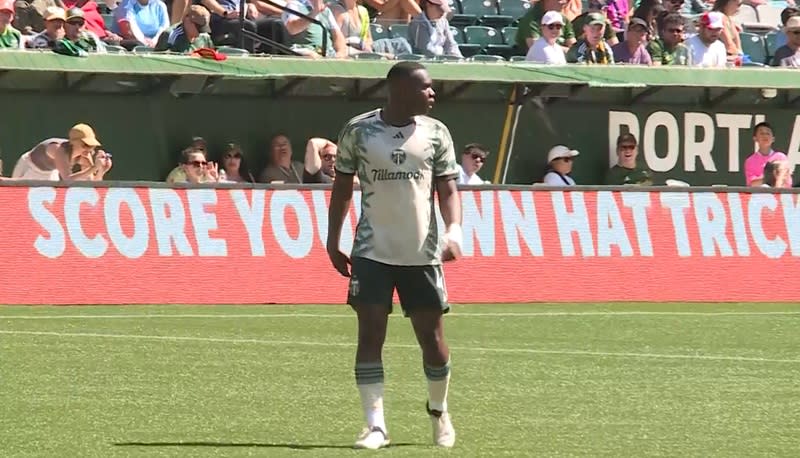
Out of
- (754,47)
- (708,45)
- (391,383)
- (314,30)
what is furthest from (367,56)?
(391,383)

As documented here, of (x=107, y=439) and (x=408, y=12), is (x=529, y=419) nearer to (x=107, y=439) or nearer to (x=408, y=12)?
(x=107, y=439)

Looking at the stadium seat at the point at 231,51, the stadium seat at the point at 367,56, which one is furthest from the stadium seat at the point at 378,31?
the stadium seat at the point at 231,51

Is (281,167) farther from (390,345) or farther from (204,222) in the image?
(390,345)

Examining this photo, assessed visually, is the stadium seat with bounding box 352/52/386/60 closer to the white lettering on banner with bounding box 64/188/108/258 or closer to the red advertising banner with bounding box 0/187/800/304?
the red advertising banner with bounding box 0/187/800/304

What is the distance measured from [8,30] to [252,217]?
3.15m

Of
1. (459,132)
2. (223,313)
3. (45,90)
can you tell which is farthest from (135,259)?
(459,132)

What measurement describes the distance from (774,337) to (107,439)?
26.6 feet

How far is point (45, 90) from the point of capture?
19.0m

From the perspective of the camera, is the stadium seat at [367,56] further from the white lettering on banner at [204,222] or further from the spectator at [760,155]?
the spectator at [760,155]

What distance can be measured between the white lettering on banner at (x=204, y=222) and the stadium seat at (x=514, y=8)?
8010mm

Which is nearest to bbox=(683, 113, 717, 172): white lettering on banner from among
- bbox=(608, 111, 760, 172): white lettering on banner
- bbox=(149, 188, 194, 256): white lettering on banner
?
bbox=(608, 111, 760, 172): white lettering on banner

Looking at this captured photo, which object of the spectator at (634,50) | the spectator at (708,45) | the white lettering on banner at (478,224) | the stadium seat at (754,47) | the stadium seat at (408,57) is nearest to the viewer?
the white lettering on banner at (478,224)

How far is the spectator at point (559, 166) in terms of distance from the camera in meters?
21.0

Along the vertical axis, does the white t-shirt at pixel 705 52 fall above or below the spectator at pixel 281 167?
above
